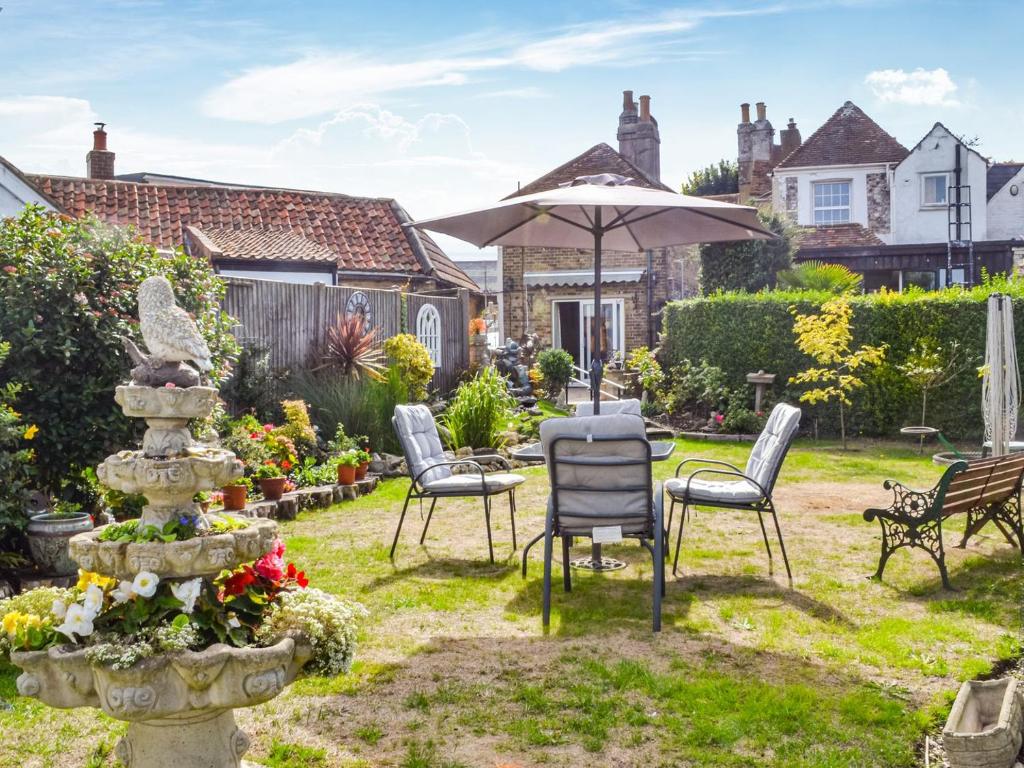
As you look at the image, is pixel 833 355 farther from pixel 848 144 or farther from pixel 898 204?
pixel 848 144

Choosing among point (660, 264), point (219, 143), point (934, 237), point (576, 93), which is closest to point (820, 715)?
point (576, 93)

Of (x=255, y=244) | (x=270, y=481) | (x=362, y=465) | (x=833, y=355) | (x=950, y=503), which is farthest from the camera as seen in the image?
(x=255, y=244)

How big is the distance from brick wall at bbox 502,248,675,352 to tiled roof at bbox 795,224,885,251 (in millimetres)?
5063

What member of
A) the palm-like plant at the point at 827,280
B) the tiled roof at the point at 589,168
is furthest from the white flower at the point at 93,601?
the tiled roof at the point at 589,168

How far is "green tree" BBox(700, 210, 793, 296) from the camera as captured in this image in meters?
20.6

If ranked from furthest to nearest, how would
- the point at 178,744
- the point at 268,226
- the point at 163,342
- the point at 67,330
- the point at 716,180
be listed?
the point at 716,180, the point at 268,226, the point at 67,330, the point at 163,342, the point at 178,744

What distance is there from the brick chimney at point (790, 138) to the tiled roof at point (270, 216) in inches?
602

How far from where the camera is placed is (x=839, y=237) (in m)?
28.8

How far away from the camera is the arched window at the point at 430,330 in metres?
15.5

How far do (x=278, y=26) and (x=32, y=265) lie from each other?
2.37m

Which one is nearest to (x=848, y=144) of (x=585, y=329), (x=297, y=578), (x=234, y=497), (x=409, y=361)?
(x=585, y=329)

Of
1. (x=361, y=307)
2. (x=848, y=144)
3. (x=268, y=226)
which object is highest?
(x=848, y=144)

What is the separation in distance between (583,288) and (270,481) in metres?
17.1

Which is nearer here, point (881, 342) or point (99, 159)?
point (881, 342)
